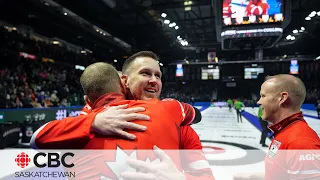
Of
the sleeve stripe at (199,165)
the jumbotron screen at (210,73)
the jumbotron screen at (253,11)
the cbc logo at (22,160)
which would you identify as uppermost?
the jumbotron screen at (253,11)

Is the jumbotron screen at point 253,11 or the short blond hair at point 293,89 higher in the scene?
the jumbotron screen at point 253,11

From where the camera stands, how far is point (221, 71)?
1288 inches

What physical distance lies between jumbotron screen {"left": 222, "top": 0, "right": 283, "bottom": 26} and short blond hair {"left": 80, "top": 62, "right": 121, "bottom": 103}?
793 cm

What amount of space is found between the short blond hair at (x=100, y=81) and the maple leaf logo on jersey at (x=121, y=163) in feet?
1.68

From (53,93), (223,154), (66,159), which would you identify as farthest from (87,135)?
(53,93)

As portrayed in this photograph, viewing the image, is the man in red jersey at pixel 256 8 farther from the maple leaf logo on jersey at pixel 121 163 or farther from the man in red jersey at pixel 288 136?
the maple leaf logo on jersey at pixel 121 163

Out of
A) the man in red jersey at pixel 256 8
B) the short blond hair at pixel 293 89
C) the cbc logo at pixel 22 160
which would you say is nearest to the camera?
the short blond hair at pixel 293 89

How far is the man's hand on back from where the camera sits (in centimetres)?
122

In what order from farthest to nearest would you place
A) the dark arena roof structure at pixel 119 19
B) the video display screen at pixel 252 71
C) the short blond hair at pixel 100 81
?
the video display screen at pixel 252 71, the dark arena roof structure at pixel 119 19, the short blond hair at pixel 100 81

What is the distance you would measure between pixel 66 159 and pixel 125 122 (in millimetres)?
536

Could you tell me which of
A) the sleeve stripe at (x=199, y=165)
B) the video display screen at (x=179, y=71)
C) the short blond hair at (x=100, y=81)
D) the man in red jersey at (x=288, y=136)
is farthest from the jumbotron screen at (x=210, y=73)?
the sleeve stripe at (x=199, y=165)

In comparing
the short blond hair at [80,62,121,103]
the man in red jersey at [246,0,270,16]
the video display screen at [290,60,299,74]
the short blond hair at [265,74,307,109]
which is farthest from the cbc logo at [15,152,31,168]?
the video display screen at [290,60,299,74]

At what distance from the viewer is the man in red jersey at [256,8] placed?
8298mm

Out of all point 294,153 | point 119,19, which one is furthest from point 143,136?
point 119,19
